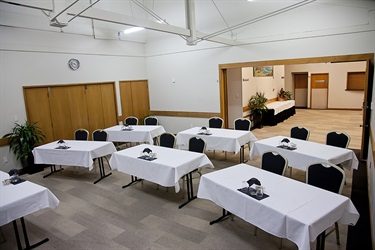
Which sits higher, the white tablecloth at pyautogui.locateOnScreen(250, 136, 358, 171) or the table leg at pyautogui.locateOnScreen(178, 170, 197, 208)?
the white tablecloth at pyautogui.locateOnScreen(250, 136, 358, 171)

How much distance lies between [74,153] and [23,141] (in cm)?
162

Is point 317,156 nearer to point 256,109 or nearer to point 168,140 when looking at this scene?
point 168,140

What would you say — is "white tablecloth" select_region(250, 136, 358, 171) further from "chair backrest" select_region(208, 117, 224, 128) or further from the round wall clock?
the round wall clock

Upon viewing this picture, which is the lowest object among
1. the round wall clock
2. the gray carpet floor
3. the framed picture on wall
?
the gray carpet floor

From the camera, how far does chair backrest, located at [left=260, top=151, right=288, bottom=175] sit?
3.67 m

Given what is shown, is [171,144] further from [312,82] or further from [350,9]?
[312,82]

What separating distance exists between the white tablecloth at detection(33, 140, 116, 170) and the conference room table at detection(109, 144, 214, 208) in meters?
0.61

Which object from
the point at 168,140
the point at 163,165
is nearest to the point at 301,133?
the point at 168,140

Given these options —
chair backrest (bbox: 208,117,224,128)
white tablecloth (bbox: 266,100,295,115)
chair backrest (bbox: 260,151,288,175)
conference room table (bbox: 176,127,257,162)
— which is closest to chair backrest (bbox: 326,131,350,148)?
conference room table (bbox: 176,127,257,162)

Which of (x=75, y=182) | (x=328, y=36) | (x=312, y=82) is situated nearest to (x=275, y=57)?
(x=328, y=36)

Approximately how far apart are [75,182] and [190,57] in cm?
512

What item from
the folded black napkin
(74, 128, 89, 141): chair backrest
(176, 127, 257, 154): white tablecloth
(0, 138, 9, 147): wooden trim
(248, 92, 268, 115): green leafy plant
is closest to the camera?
the folded black napkin

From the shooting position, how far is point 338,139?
16.1 ft

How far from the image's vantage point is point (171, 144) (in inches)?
217
